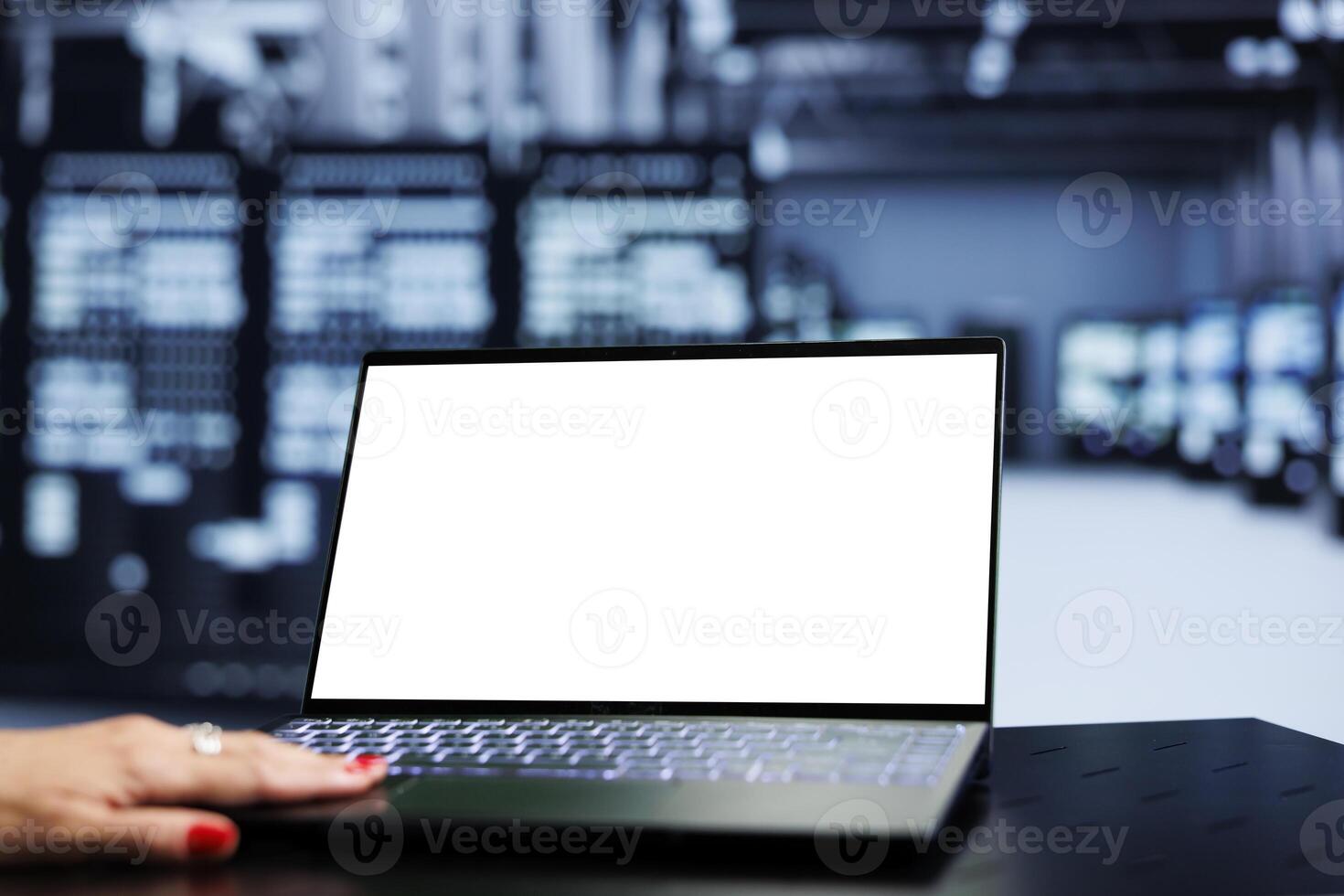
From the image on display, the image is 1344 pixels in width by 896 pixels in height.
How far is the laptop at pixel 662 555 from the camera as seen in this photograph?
684 mm

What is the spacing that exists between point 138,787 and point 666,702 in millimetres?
307

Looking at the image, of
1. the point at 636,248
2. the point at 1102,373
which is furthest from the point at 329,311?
the point at 1102,373

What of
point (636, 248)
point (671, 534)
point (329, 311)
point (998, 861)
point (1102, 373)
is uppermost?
point (636, 248)

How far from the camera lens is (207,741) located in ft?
1.81

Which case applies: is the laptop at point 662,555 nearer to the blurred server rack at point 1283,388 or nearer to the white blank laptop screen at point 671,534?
the white blank laptop screen at point 671,534

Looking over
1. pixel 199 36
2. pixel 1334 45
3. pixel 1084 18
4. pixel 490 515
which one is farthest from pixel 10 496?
pixel 1334 45

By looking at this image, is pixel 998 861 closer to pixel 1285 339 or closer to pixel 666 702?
pixel 666 702

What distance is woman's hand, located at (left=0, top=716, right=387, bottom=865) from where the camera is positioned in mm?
500


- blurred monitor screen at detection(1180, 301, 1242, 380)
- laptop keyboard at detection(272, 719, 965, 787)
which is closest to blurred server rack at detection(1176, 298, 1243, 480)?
blurred monitor screen at detection(1180, 301, 1242, 380)

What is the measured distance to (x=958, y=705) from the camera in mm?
674

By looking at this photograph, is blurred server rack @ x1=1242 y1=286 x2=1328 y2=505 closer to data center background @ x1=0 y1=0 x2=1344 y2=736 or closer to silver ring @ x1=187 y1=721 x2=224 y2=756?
data center background @ x1=0 y1=0 x2=1344 y2=736

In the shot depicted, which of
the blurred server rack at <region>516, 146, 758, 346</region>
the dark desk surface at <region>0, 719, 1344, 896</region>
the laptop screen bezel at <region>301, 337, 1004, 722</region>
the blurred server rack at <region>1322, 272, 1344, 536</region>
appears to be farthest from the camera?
the blurred server rack at <region>1322, 272, 1344, 536</region>

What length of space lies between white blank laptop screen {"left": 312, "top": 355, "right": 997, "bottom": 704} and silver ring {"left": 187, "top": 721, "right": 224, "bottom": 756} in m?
0.19

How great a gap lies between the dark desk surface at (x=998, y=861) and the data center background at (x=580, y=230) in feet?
6.69
